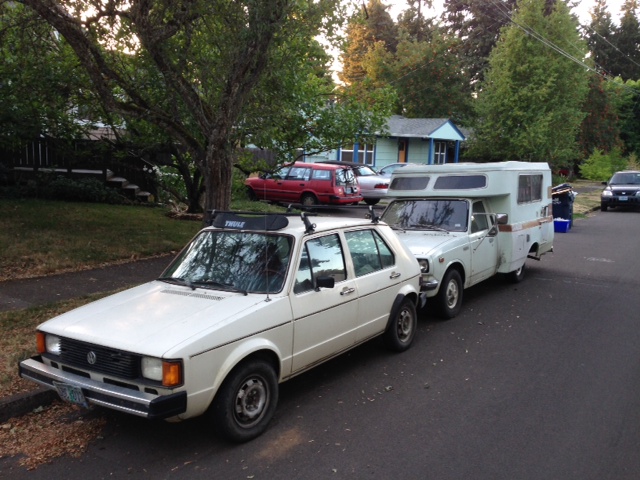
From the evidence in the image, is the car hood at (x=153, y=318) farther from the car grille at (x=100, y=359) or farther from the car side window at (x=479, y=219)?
the car side window at (x=479, y=219)

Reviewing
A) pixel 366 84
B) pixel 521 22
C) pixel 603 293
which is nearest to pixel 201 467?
pixel 603 293

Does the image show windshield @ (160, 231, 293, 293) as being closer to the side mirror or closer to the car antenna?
the car antenna

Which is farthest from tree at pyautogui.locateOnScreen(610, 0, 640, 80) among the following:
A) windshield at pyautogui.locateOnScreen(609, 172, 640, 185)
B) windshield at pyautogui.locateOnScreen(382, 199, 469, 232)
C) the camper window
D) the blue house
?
windshield at pyautogui.locateOnScreen(382, 199, 469, 232)

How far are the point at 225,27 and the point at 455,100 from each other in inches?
1197

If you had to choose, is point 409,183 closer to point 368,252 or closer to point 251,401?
point 368,252

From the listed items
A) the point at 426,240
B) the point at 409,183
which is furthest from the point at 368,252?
the point at 409,183

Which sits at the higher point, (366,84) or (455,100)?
(455,100)

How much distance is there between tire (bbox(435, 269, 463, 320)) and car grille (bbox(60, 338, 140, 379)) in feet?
15.4

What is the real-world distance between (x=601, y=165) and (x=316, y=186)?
2934cm

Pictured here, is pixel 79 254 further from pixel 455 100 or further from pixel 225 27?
pixel 455 100

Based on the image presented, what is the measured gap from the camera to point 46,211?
12516 mm

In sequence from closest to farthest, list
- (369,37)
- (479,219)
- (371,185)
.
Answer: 1. (479,219)
2. (371,185)
3. (369,37)

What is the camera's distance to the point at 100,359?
3.99 m

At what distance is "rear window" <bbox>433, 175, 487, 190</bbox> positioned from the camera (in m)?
8.84
